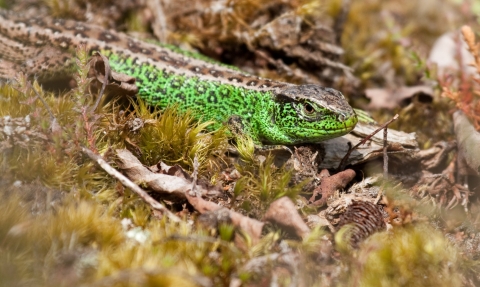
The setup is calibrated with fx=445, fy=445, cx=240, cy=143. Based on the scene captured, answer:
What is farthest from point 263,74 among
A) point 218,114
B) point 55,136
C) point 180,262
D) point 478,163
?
point 180,262

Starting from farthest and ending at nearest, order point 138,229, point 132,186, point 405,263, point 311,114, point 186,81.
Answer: point 186,81 < point 311,114 < point 132,186 < point 138,229 < point 405,263

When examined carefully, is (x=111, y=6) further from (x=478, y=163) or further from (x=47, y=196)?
(x=478, y=163)

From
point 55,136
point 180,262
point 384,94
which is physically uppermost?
point 55,136

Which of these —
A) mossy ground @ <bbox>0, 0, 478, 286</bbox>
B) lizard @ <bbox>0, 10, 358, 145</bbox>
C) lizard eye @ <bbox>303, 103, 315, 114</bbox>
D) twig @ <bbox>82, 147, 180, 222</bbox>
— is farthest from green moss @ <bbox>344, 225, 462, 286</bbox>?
lizard eye @ <bbox>303, 103, 315, 114</bbox>

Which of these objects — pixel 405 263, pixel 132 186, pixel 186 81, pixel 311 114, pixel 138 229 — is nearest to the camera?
pixel 405 263

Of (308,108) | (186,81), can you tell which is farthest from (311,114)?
(186,81)

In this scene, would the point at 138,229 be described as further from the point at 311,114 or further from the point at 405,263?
the point at 311,114
